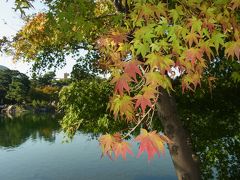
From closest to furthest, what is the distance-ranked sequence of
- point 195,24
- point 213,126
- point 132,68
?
1. point 132,68
2. point 195,24
3. point 213,126

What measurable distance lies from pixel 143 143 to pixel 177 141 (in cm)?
356

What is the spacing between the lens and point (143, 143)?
2613mm

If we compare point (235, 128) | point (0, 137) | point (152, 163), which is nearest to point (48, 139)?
point (0, 137)

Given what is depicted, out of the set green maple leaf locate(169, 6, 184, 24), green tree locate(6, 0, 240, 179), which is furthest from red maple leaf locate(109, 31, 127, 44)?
green maple leaf locate(169, 6, 184, 24)

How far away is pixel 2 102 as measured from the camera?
11931 cm

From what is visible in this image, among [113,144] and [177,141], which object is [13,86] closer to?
[177,141]

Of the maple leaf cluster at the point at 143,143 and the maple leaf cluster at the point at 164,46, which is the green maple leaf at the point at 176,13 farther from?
the maple leaf cluster at the point at 143,143

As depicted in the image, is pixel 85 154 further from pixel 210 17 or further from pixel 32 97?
pixel 32 97

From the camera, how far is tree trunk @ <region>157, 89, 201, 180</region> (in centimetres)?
604

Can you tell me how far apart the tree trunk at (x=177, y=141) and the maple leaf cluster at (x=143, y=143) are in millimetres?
3161

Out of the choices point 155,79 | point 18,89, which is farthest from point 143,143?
point 18,89

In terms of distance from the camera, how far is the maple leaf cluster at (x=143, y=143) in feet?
8.46

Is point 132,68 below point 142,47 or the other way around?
below

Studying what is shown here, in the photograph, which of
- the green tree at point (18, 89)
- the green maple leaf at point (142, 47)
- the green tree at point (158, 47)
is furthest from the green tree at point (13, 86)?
the green maple leaf at point (142, 47)
